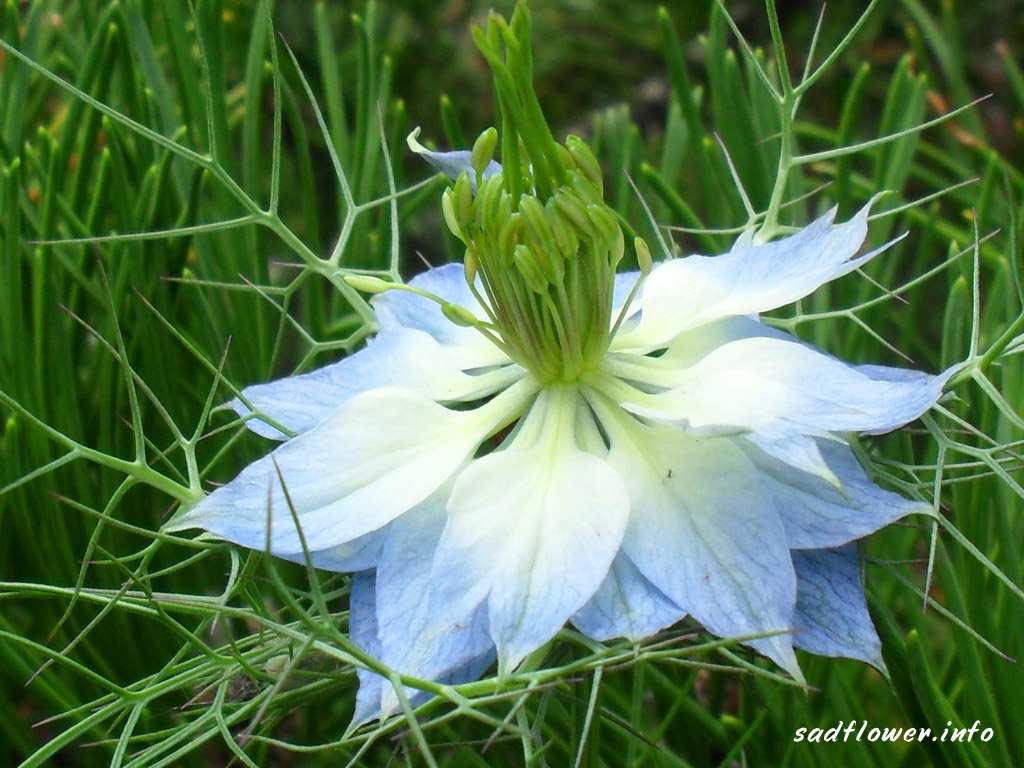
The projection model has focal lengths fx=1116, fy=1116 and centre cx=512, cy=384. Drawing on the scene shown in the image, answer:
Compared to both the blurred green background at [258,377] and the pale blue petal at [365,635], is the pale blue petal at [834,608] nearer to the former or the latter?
the blurred green background at [258,377]

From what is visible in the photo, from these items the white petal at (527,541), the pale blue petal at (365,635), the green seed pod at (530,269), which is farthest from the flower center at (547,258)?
the pale blue petal at (365,635)

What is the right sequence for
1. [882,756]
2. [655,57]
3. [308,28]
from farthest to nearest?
[655,57]
[308,28]
[882,756]

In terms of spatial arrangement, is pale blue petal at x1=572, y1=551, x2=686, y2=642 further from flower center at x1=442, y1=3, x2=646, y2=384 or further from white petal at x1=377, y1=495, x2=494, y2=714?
flower center at x1=442, y1=3, x2=646, y2=384

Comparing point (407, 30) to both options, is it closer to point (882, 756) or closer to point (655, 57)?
point (655, 57)

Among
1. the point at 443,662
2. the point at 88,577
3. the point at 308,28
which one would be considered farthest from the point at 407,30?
the point at 443,662

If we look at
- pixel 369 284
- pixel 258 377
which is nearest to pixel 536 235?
pixel 369 284

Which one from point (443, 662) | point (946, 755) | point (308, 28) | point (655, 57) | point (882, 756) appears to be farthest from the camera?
point (655, 57)

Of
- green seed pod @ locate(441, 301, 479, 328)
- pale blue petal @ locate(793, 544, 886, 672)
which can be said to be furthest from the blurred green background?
green seed pod @ locate(441, 301, 479, 328)

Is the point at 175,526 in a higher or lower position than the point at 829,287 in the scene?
higher
